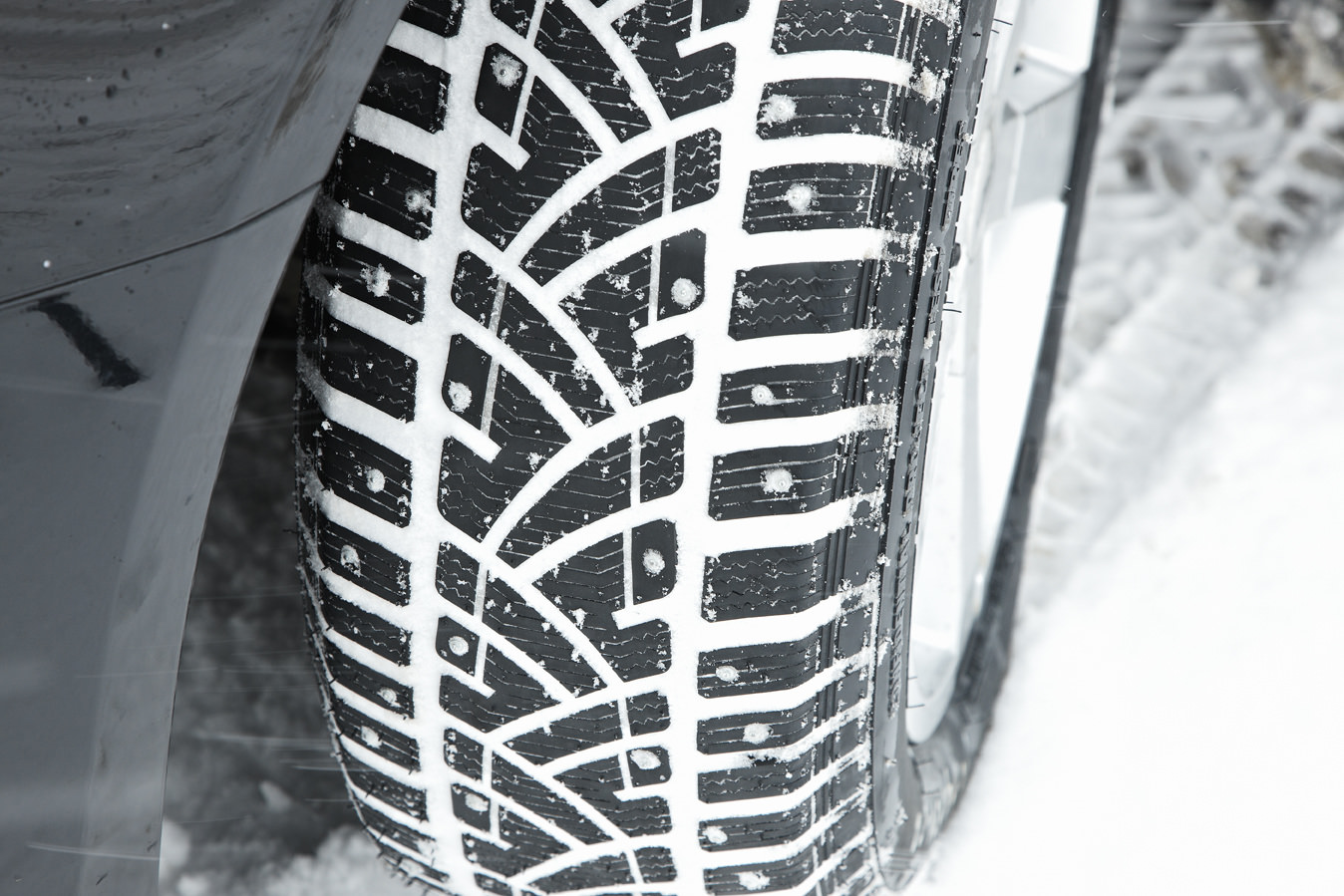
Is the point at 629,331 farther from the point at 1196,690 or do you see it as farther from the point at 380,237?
the point at 1196,690

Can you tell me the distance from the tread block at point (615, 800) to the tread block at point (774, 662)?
11 centimetres

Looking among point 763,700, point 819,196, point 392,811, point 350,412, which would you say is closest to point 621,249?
point 819,196

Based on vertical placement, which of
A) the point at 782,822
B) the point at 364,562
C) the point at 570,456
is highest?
the point at 570,456

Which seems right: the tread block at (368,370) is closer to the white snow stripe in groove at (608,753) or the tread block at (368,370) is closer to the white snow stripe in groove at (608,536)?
the white snow stripe in groove at (608,536)

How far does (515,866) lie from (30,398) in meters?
0.60

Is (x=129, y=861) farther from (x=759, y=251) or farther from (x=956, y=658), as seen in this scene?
(x=956, y=658)

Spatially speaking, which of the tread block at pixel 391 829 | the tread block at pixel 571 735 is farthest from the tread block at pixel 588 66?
the tread block at pixel 391 829

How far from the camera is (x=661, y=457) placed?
0.73 m

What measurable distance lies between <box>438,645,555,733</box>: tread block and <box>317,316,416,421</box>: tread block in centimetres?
20

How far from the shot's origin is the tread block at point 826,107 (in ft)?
2.18

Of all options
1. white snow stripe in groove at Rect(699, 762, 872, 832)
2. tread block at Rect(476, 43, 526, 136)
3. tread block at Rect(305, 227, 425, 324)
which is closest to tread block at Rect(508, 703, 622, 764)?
white snow stripe in groove at Rect(699, 762, 872, 832)

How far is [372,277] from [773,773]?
47 centimetres

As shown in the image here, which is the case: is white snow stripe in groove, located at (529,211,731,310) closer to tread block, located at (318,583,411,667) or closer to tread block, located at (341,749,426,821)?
tread block, located at (318,583,411,667)

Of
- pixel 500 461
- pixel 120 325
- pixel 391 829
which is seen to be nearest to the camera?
pixel 120 325
